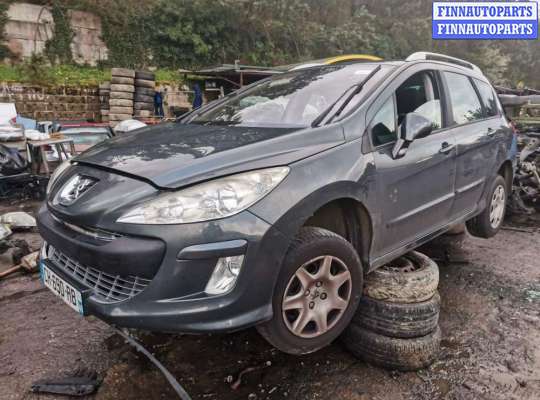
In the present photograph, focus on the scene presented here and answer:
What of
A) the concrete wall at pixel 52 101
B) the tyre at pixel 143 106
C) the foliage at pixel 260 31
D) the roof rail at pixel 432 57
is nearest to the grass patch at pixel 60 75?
the concrete wall at pixel 52 101

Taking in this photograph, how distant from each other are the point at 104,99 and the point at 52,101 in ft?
5.33

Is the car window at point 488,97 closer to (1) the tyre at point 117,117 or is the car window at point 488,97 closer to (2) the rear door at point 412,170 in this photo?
(2) the rear door at point 412,170

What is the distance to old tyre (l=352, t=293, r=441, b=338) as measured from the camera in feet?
7.41

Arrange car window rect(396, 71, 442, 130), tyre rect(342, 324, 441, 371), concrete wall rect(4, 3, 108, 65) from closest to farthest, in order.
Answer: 1. tyre rect(342, 324, 441, 371)
2. car window rect(396, 71, 442, 130)
3. concrete wall rect(4, 3, 108, 65)

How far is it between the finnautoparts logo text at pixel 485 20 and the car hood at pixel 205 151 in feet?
52.3

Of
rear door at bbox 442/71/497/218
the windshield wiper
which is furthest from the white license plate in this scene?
rear door at bbox 442/71/497/218

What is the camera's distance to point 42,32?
1481cm

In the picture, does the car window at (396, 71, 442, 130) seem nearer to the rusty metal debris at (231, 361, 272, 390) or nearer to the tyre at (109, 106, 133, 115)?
the rusty metal debris at (231, 361, 272, 390)

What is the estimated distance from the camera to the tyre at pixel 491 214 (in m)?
3.68

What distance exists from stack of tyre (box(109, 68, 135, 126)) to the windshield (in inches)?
417

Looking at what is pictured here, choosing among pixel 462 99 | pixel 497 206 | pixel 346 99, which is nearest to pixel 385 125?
pixel 346 99

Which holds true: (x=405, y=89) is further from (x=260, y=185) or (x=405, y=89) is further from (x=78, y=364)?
(x=78, y=364)

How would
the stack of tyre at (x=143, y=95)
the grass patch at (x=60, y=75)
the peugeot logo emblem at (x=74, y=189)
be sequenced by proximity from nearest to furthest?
the peugeot logo emblem at (x=74, y=189)
the stack of tyre at (x=143, y=95)
the grass patch at (x=60, y=75)

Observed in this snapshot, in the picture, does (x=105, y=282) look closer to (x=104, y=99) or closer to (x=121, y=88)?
(x=121, y=88)
